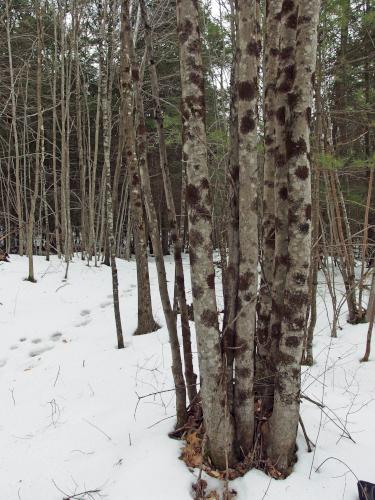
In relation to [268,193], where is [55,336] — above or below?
below

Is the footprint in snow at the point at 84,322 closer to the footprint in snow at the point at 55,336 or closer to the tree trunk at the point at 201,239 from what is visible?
the footprint in snow at the point at 55,336

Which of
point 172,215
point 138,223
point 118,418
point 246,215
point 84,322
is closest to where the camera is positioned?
point 246,215

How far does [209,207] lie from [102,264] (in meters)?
10.0

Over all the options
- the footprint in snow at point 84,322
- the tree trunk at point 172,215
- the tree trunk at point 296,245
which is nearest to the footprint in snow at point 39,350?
the footprint in snow at point 84,322

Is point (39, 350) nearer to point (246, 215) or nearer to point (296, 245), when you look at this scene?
point (246, 215)

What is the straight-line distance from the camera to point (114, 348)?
5418 millimetres

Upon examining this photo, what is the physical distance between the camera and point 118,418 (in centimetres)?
320

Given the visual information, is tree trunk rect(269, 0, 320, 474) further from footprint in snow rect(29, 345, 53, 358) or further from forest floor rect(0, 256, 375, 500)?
footprint in snow rect(29, 345, 53, 358)

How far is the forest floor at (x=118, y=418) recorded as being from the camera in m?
2.35

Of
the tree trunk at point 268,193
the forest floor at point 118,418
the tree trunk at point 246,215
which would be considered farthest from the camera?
the tree trunk at point 268,193

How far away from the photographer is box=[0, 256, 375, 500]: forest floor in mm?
2352

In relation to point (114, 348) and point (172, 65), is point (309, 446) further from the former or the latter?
point (172, 65)

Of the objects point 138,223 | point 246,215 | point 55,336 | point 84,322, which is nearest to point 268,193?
point 246,215

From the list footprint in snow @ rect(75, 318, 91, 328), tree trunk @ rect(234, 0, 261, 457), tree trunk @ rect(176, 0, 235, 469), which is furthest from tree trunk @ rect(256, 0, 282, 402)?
footprint in snow @ rect(75, 318, 91, 328)
